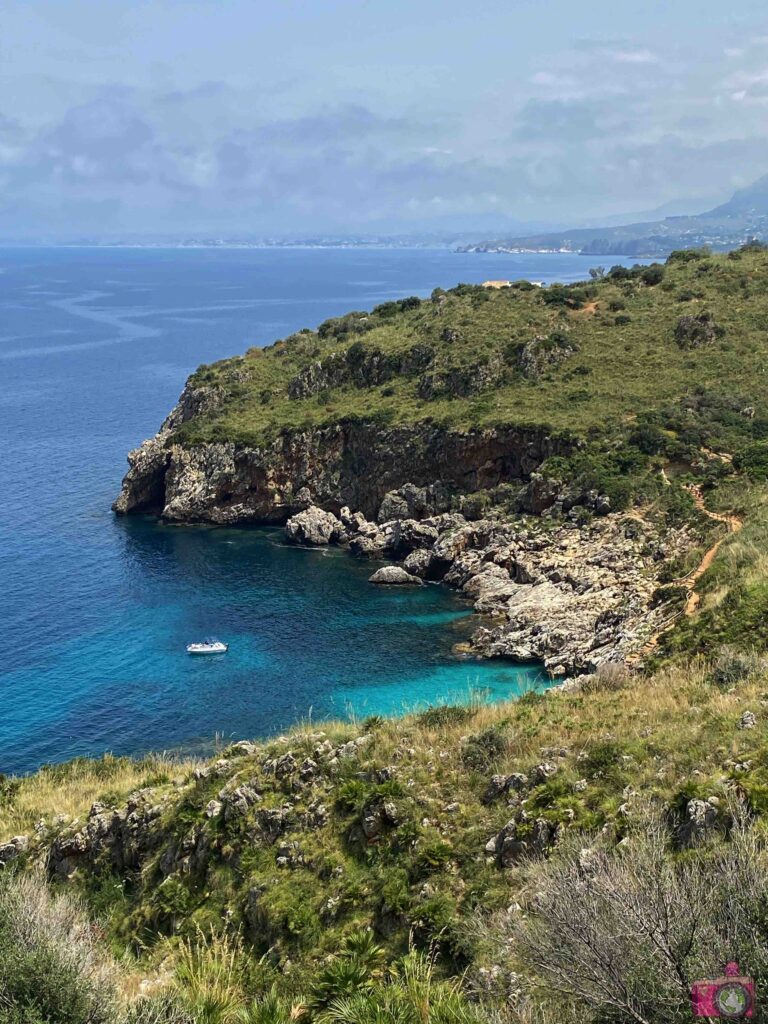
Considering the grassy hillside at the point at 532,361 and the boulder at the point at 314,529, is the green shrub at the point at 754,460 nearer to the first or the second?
the grassy hillside at the point at 532,361

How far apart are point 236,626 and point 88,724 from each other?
43.8 feet

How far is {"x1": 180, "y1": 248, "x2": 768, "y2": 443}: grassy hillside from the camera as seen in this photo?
6606 cm

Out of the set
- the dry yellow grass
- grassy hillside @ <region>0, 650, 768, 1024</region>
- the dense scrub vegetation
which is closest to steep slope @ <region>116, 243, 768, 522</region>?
the dense scrub vegetation

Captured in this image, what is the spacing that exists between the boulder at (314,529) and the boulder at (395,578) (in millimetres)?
8850

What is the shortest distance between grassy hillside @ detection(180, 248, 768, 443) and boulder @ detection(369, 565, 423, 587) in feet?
46.3

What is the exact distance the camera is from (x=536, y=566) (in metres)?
53.6

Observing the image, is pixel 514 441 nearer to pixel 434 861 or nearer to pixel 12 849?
pixel 12 849

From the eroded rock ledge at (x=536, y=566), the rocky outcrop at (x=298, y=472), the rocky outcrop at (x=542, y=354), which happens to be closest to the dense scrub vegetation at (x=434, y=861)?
the eroded rock ledge at (x=536, y=566)

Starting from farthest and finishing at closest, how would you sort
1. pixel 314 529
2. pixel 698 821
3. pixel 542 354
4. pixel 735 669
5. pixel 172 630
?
pixel 542 354, pixel 314 529, pixel 172 630, pixel 735 669, pixel 698 821

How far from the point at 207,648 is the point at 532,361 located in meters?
37.0

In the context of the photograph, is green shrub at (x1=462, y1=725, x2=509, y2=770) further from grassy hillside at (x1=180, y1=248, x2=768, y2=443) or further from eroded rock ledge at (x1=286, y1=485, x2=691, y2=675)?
grassy hillside at (x1=180, y1=248, x2=768, y2=443)

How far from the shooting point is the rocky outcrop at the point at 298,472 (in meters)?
66.5

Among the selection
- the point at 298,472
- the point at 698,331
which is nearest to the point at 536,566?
the point at 298,472

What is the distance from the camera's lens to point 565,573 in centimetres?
5138
